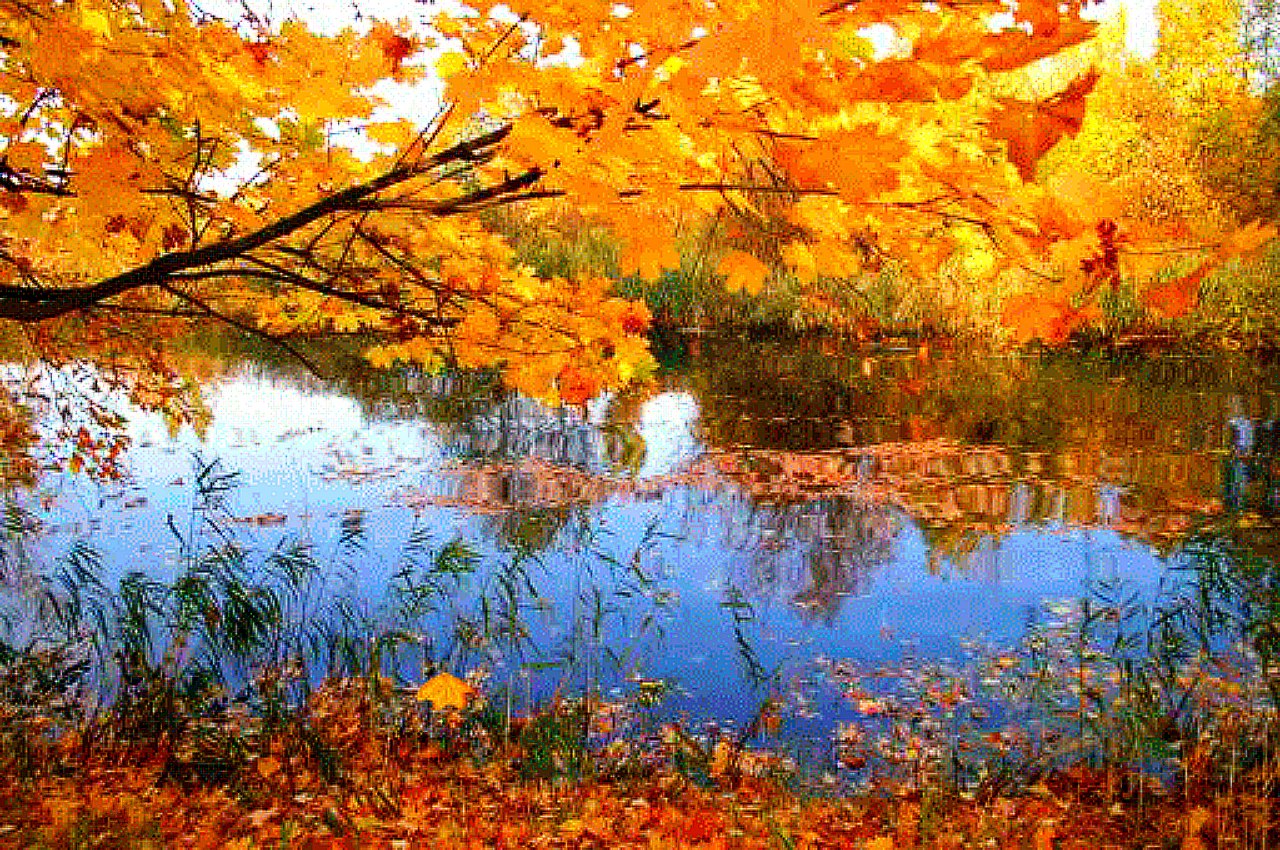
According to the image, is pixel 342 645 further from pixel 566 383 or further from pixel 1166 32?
pixel 1166 32

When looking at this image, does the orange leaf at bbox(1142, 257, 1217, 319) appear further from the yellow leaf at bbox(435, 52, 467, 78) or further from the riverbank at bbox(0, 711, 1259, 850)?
the riverbank at bbox(0, 711, 1259, 850)

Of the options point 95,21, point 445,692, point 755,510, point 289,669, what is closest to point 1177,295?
point 95,21

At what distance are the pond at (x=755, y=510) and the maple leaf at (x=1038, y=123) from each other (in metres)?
3.92

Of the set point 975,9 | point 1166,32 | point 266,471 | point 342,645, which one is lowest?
point 342,645

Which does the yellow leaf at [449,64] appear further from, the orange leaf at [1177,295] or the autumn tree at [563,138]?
the orange leaf at [1177,295]

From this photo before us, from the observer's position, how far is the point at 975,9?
4.26 feet

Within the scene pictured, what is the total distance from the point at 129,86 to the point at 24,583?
594 centimetres

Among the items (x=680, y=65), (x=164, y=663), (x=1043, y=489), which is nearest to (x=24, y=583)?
(x=164, y=663)

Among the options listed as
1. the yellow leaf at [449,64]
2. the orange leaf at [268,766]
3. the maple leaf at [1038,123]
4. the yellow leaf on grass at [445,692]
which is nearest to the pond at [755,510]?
the yellow leaf on grass at [445,692]

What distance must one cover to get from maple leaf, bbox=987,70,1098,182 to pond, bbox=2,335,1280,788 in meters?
3.92

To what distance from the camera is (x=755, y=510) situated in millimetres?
8953

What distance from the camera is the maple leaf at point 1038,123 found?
117cm

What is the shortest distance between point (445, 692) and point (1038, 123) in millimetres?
4430

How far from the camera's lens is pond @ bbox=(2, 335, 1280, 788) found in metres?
5.73
